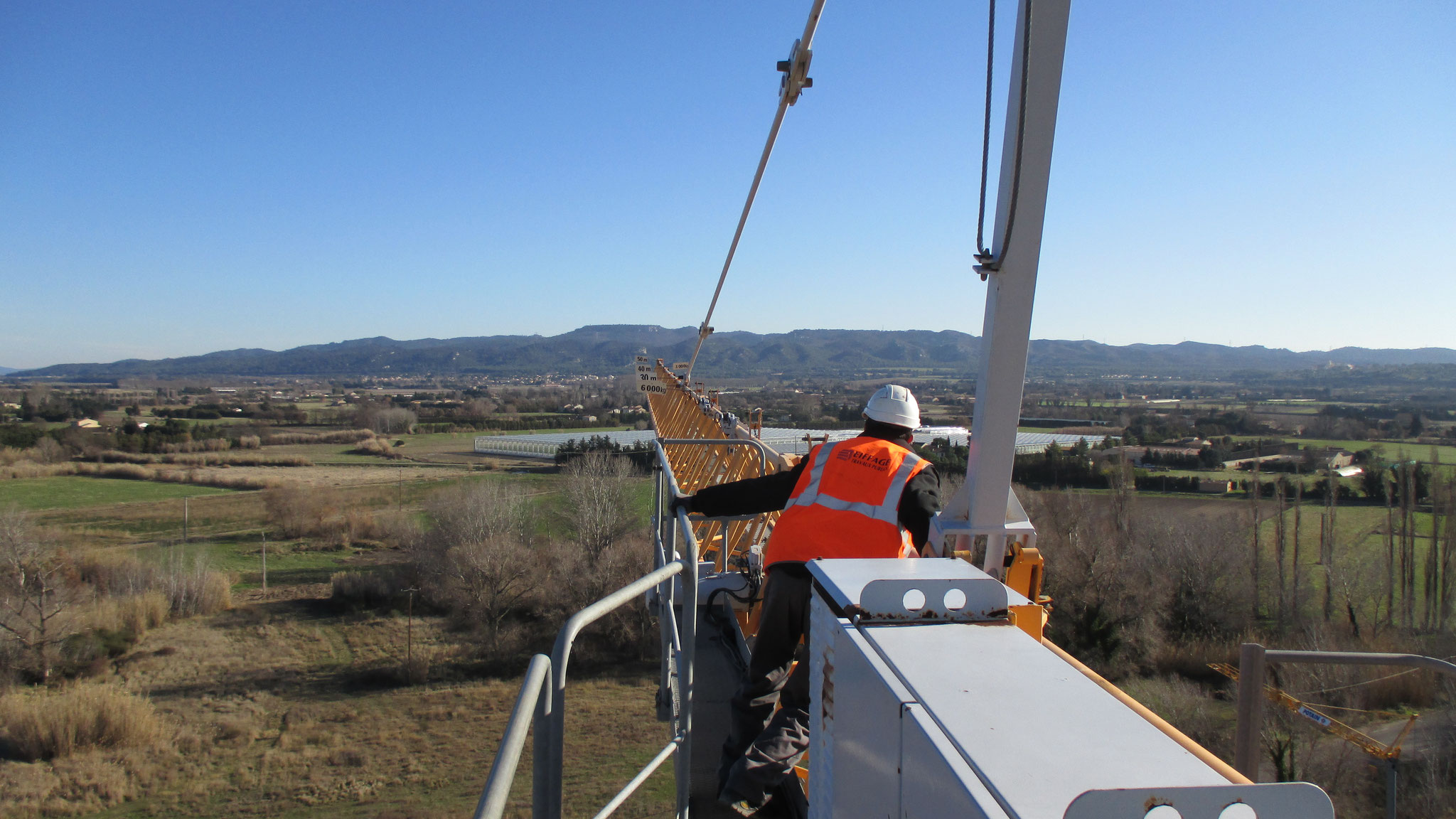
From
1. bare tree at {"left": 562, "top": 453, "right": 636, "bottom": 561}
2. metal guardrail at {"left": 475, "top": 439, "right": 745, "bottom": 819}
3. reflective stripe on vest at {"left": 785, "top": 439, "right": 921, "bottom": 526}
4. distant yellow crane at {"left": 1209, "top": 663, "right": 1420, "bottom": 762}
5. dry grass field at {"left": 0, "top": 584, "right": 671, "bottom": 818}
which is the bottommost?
dry grass field at {"left": 0, "top": 584, "right": 671, "bottom": 818}

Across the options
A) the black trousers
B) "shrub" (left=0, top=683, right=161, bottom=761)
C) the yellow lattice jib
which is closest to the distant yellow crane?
the black trousers

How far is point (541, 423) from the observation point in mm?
75938

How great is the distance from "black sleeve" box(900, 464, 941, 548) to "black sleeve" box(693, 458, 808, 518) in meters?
0.70

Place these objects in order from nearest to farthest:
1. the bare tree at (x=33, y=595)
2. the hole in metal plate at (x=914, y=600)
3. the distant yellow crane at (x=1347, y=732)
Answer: the hole in metal plate at (x=914, y=600) → the distant yellow crane at (x=1347, y=732) → the bare tree at (x=33, y=595)

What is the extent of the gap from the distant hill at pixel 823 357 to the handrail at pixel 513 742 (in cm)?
1673

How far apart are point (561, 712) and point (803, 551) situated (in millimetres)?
1600

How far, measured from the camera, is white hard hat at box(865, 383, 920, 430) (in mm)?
3510

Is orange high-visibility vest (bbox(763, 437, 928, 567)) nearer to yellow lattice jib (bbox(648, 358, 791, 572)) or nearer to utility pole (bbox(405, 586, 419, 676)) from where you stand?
yellow lattice jib (bbox(648, 358, 791, 572))

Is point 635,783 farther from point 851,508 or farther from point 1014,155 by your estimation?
point 1014,155

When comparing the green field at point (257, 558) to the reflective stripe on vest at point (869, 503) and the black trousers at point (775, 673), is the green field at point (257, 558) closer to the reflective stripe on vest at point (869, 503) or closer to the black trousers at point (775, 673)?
the black trousers at point (775, 673)

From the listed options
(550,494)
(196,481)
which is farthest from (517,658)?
(196,481)

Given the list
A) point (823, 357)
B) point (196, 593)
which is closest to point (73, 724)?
point (196, 593)

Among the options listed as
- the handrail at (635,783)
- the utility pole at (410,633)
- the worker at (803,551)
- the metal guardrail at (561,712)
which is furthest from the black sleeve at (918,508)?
the utility pole at (410,633)

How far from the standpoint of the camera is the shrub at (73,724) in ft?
91.5
